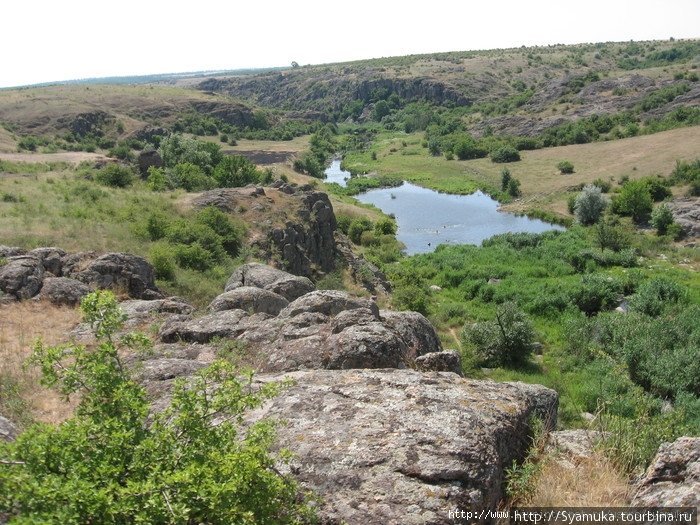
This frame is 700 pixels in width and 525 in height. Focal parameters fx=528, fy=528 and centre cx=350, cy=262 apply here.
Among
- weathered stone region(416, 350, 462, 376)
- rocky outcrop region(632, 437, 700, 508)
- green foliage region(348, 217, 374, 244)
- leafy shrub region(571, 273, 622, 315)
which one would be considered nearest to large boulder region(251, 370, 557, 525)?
rocky outcrop region(632, 437, 700, 508)

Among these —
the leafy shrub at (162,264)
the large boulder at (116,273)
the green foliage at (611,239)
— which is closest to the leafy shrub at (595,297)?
the green foliage at (611,239)

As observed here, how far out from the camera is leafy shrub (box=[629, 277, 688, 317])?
1132 inches

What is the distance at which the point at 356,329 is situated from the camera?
10008 mm

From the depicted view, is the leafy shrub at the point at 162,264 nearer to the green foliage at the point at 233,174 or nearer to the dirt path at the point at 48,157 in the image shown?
the green foliage at the point at 233,174

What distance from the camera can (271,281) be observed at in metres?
17.5

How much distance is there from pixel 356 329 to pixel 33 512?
689cm

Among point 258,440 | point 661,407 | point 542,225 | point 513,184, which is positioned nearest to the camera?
point 258,440

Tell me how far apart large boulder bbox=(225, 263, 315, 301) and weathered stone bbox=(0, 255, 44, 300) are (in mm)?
5492

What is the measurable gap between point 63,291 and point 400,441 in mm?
12528

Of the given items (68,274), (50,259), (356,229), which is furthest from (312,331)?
(356,229)

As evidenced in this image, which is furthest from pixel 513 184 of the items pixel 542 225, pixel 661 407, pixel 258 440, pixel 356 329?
pixel 258 440

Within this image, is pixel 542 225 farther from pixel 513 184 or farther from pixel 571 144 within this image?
pixel 571 144

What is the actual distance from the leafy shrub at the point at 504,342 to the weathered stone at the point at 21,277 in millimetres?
18234

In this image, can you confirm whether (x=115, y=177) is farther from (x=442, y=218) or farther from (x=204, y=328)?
(x=442, y=218)
